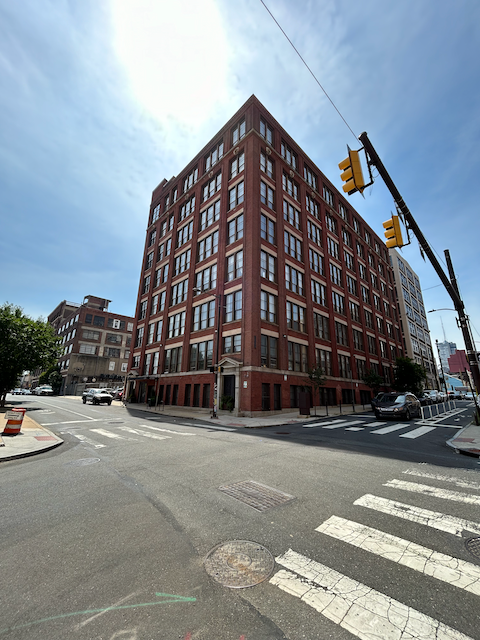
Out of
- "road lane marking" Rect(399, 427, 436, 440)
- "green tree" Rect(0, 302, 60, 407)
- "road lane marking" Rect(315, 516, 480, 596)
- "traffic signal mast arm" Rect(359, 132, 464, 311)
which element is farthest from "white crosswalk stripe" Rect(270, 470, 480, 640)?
"green tree" Rect(0, 302, 60, 407)

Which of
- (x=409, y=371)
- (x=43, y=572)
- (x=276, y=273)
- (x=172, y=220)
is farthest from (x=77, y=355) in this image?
(x=43, y=572)

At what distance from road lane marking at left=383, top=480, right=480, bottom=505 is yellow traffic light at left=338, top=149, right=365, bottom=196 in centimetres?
650

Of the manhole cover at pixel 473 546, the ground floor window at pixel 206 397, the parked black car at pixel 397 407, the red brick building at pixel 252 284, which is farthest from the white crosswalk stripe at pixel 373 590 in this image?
the ground floor window at pixel 206 397

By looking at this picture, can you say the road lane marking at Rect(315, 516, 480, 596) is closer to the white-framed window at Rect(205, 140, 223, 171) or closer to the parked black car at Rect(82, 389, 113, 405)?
the parked black car at Rect(82, 389, 113, 405)

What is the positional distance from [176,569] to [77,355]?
2657 inches

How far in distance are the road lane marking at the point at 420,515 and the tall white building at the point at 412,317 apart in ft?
195

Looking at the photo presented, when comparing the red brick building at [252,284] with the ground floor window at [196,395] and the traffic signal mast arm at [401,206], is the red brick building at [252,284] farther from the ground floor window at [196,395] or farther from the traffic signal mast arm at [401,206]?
the traffic signal mast arm at [401,206]

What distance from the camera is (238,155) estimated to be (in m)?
28.8

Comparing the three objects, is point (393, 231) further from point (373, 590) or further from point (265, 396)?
point (265, 396)

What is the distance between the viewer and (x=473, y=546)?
333 cm

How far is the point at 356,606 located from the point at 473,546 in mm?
2050

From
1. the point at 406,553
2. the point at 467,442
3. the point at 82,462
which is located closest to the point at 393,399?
the point at 467,442

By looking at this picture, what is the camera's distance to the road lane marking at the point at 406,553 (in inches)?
108

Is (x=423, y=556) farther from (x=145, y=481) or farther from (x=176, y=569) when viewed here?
(x=145, y=481)
